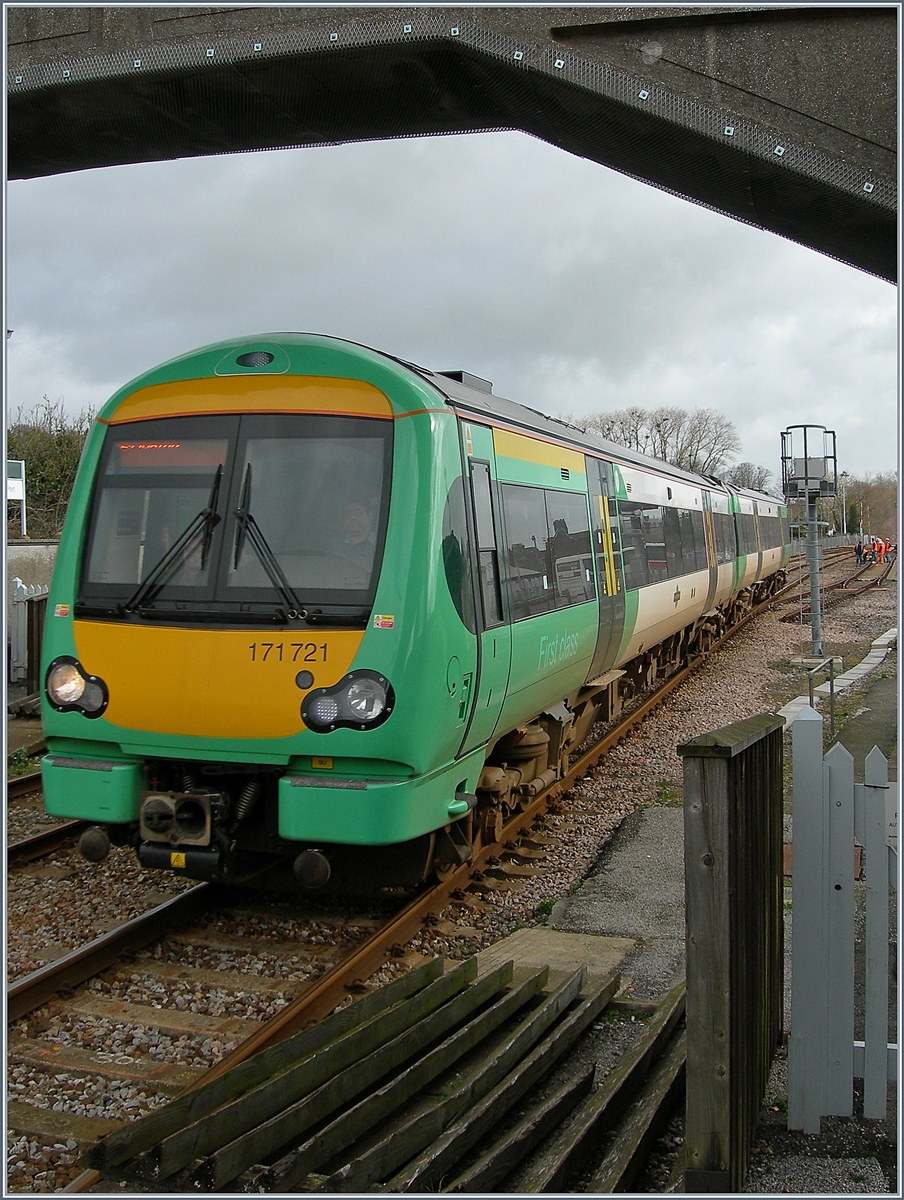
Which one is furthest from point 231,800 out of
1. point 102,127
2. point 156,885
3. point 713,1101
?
point 102,127

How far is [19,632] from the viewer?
13922mm

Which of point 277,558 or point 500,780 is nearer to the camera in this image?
point 277,558

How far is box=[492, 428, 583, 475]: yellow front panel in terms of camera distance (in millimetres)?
6379

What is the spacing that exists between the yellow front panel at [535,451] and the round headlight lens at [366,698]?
2.09 m

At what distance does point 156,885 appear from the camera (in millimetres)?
6406

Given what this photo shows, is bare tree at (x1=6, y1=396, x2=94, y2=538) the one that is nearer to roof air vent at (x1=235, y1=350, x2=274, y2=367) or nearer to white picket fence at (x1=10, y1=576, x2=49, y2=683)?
white picket fence at (x1=10, y1=576, x2=49, y2=683)

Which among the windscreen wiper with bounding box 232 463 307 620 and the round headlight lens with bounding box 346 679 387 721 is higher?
the windscreen wiper with bounding box 232 463 307 620

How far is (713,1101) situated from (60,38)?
24.9 ft

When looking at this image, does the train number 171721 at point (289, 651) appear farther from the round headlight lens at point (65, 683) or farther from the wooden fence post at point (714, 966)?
the wooden fence post at point (714, 966)

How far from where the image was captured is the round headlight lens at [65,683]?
5199mm

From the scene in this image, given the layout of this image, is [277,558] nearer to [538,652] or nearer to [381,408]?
[381,408]

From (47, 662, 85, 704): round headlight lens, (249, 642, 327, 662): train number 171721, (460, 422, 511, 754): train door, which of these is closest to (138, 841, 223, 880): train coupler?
(47, 662, 85, 704): round headlight lens

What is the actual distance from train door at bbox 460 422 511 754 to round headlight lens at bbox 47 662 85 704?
2060mm

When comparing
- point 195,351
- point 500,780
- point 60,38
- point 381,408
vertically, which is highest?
point 60,38
